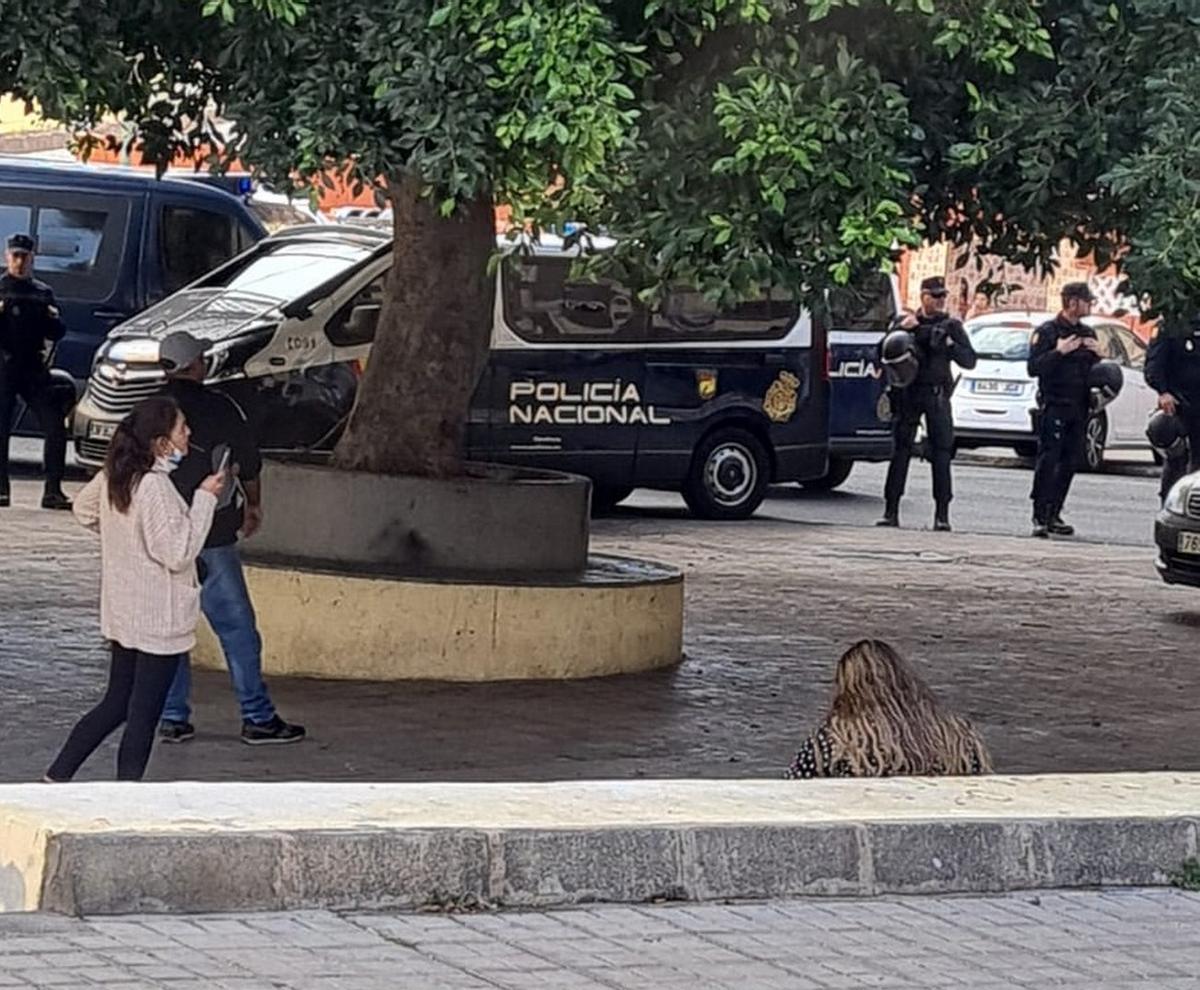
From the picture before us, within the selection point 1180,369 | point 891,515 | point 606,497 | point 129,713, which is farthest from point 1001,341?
point 129,713

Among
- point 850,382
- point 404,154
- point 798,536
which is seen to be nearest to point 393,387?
point 404,154

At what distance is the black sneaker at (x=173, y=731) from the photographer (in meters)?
9.91

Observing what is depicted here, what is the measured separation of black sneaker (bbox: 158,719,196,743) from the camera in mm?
9906

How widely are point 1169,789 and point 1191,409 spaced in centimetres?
977

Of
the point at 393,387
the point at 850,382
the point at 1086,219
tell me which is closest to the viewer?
the point at 1086,219

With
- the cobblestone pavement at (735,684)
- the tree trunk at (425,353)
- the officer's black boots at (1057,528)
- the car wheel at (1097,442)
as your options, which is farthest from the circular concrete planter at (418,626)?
the car wheel at (1097,442)

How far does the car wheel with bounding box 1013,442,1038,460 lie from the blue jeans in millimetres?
19234

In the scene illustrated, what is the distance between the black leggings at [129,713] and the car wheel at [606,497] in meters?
10.9

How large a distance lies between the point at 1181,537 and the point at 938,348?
447 cm

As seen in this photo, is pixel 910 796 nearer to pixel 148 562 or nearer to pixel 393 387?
pixel 148 562

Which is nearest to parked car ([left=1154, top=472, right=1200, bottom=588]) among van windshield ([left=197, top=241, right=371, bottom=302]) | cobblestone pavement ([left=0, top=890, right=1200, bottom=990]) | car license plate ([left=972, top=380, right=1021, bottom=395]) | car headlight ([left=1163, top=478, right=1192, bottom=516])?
car headlight ([left=1163, top=478, right=1192, bottom=516])

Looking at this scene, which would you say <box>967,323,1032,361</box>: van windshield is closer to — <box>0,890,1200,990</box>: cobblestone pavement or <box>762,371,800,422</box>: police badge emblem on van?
<box>762,371,800,422</box>: police badge emblem on van

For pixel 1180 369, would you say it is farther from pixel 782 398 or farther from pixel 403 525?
pixel 403 525

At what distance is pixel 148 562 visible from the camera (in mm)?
8523
